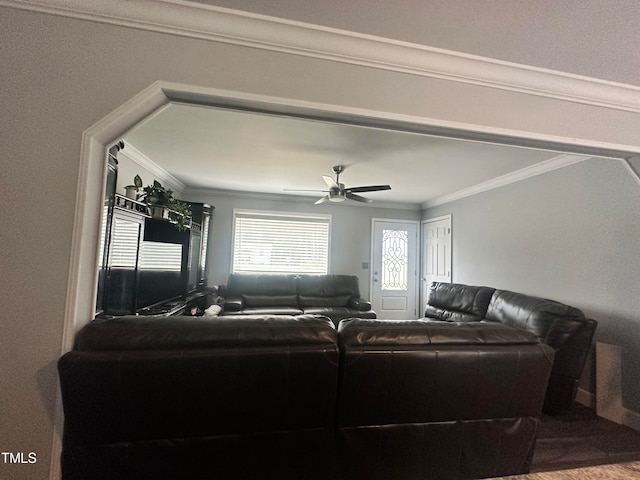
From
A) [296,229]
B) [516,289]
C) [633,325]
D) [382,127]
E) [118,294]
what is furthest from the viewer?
[296,229]

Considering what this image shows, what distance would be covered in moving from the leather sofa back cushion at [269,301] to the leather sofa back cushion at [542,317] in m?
3.10

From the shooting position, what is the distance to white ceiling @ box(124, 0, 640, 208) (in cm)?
136

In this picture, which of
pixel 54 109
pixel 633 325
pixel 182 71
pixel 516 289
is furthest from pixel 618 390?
pixel 54 109

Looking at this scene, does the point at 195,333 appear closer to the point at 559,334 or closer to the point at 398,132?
the point at 398,132

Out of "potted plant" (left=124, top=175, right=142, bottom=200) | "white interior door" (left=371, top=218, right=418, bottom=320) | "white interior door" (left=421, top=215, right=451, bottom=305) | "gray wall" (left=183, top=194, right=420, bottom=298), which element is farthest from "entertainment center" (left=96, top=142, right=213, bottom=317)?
"white interior door" (left=421, top=215, right=451, bottom=305)

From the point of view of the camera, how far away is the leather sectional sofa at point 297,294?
15.3 ft

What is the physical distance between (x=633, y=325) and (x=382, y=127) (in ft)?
9.51

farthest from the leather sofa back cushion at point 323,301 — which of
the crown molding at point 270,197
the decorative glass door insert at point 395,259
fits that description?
the crown molding at point 270,197

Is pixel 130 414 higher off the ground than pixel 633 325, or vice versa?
pixel 633 325

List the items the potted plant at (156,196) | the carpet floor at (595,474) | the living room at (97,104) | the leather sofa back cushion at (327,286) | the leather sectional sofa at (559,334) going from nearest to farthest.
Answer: the carpet floor at (595,474), the living room at (97,104), the leather sectional sofa at (559,334), the potted plant at (156,196), the leather sofa back cushion at (327,286)

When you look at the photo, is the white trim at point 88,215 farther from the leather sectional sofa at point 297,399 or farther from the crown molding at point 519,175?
the crown molding at point 519,175

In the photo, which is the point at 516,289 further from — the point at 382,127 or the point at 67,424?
the point at 67,424

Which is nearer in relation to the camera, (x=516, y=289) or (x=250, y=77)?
(x=250, y=77)

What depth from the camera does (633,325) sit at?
8.13ft
